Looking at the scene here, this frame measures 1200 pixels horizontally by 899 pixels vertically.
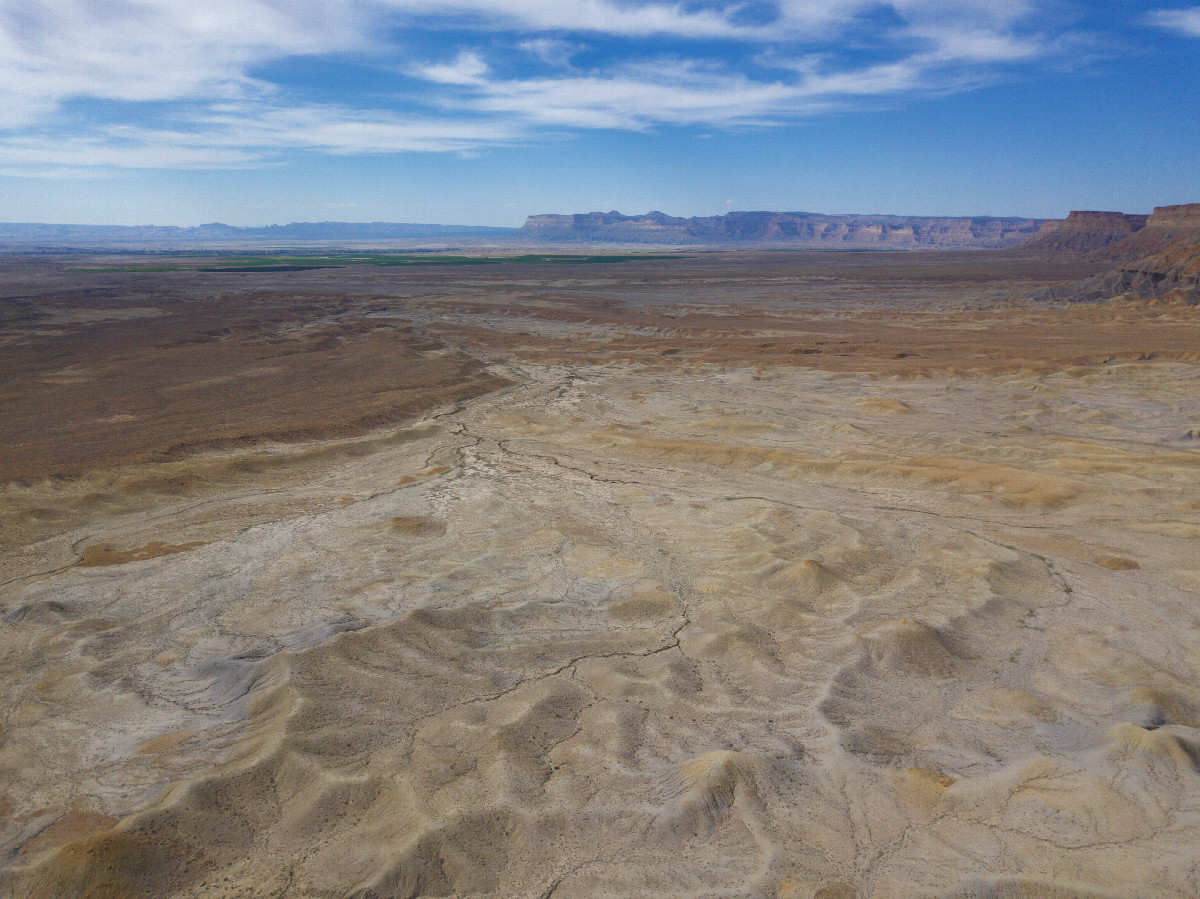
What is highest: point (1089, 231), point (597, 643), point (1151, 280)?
point (1089, 231)

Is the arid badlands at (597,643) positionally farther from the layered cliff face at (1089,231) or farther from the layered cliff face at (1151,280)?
the layered cliff face at (1089,231)

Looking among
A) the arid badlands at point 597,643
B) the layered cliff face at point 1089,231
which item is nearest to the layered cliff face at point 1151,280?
the arid badlands at point 597,643

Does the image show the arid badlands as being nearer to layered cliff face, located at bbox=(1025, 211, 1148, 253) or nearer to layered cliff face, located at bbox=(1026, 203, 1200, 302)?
layered cliff face, located at bbox=(1026, 203, 1200, 302)

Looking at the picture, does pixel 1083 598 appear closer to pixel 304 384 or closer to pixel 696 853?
pixel 696 853

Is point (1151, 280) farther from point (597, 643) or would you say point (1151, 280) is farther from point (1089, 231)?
point (1089, 231)

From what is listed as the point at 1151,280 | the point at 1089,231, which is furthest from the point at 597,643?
the point at 1089,231
